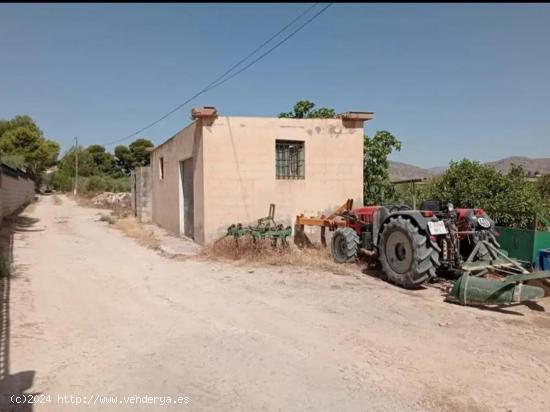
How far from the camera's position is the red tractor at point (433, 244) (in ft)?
23.2

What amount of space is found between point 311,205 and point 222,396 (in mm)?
8581

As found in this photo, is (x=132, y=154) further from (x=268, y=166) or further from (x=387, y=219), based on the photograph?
(x=387, y=219)

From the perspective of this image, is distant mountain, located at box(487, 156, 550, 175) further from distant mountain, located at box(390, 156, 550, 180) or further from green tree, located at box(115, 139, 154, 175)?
green tree, located at box(115, 139, 154, 175)

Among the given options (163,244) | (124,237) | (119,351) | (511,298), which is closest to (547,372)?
(511,298)

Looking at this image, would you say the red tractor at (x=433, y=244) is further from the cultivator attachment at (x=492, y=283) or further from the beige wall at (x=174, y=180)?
the beige wall at (x=174, y=180)

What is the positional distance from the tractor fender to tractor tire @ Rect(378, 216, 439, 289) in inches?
3.1

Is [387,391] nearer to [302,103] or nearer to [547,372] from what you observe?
[547,372]

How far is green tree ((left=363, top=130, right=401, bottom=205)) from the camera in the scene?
48.9 feet

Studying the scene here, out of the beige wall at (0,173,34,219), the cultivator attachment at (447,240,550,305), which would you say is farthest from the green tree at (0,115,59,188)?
the cultivator attachment at (447,240,550,305)

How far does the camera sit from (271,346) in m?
4.82

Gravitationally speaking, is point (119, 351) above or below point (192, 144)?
below

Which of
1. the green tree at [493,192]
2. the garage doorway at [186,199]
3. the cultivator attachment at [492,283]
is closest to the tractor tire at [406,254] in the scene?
the cultivator attachment at [492,283]

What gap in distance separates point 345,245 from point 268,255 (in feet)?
5.76

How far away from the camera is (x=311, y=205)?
39.4ft
